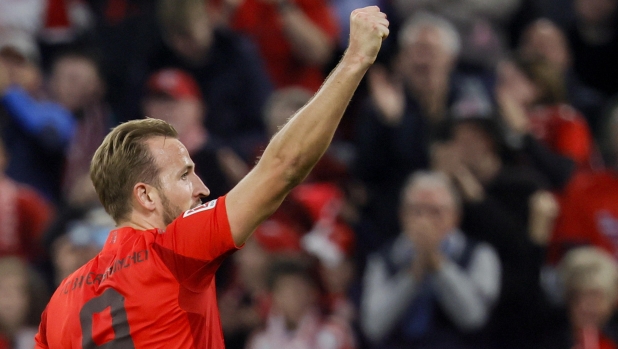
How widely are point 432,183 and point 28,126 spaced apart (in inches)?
120

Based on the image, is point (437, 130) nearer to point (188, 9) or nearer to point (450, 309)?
point (450, 309)

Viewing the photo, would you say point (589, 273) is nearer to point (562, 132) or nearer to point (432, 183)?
point (432, 183)

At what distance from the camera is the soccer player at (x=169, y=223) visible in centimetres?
283

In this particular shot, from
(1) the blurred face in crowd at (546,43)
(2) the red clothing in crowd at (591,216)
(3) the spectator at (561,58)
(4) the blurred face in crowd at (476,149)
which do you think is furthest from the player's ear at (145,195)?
(1) the blurred face in crowd at (546,43)

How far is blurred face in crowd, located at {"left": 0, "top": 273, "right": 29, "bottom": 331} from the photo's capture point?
6393 millimetres

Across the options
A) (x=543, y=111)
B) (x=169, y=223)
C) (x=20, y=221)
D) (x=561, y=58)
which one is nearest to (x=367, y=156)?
(x=543, y=111)

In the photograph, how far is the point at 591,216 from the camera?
6.73 metres

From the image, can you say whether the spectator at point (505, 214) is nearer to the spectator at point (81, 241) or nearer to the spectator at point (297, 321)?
the spectator at point (297, 321)

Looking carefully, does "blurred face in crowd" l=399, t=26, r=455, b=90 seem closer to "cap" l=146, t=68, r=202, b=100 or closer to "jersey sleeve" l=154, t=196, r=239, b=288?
"cap" l=146, t=68, r=202, b=100

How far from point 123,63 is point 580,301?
4.27 meters

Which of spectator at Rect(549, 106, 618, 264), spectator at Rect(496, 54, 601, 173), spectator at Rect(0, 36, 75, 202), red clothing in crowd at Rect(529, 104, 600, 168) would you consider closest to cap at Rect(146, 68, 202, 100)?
spectator at Rect(0, 36, 75, 202)

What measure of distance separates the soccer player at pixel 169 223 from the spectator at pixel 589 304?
3.50 m

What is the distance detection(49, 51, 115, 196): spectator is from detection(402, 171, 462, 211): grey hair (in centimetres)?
242

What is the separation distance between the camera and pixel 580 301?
614cm
